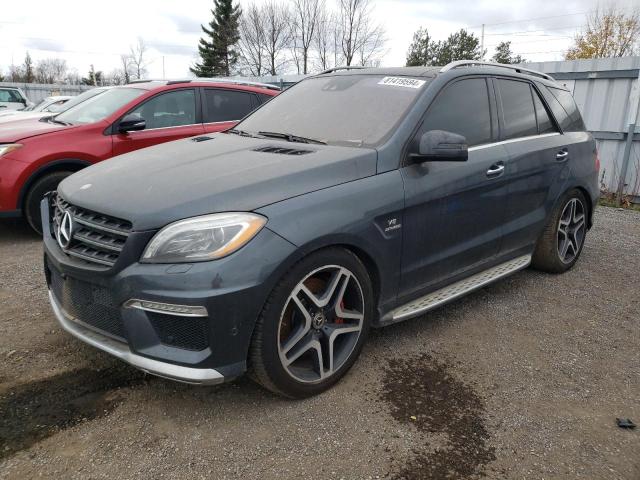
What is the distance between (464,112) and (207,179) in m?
1.89

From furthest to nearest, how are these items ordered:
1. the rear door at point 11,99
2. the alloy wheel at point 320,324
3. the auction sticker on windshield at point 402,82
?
the rear door at point 11,99 → the auction sticker on windshield at point 402,82 → the alloy wheel at point 320,324

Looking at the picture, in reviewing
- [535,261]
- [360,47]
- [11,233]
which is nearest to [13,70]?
[360,47]

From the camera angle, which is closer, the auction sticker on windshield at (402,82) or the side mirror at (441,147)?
the side mirror at (441,147)

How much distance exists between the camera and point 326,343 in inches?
107

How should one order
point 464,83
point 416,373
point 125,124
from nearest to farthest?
1. point 416,373
2. point 464,83
3. point 125,124

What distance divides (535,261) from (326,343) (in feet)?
9.03

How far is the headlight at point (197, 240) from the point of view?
88.8 inches

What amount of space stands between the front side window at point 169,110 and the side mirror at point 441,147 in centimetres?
406

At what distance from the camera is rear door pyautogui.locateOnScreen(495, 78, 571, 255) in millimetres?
3795

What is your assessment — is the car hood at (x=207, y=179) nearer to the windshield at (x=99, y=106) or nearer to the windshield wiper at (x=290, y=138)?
the windshield wiper at (x=290, y=138)

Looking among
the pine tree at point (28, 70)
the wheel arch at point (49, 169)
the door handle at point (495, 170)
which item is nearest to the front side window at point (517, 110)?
the door handle at point (495, 170)

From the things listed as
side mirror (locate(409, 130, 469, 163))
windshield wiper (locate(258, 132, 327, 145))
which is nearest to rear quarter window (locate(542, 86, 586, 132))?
side mirror (locate(409, 130, 469, 163))

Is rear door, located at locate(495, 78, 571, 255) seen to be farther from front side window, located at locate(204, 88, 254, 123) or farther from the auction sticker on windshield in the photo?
front side window, located at locate(204, 88, 254, 123)

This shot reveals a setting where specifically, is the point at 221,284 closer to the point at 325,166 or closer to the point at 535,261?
the point at 325,166
